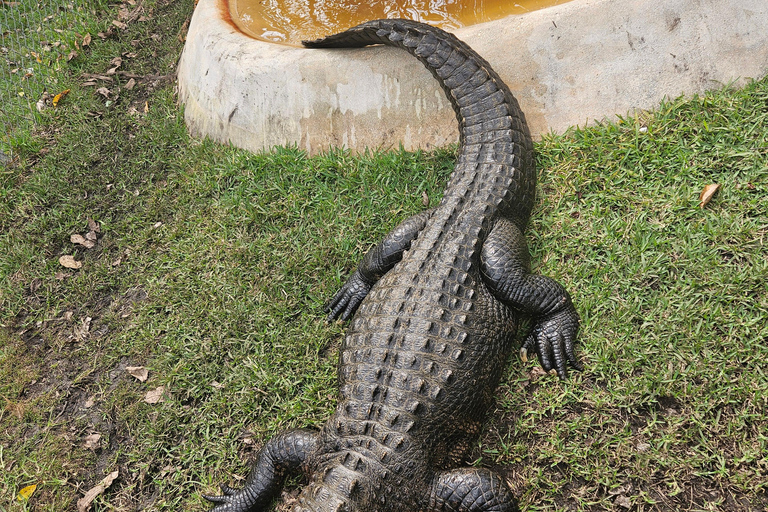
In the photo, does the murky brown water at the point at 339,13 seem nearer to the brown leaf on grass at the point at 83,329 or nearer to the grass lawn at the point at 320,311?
the grass lawn at the point at 320,311

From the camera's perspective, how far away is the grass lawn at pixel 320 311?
2.96 metres

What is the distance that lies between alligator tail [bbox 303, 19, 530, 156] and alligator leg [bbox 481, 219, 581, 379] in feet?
2.35

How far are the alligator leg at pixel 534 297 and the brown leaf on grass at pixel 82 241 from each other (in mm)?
3355

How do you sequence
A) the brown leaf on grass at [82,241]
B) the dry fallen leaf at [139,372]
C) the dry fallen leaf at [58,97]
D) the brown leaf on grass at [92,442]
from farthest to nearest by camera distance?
the dry fallen leaf at [58,97] → the brown leaf on grass at [82,241] → the dry fallen leaf at [139,372] → the brown leaf on grass at [92,442]

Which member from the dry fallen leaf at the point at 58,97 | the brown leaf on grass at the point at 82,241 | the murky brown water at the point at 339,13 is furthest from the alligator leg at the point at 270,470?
the dry fallen leaf at the point at 58,97

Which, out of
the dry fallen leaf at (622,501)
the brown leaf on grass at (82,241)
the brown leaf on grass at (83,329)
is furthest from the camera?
the brown leaf on grass at (82,241)

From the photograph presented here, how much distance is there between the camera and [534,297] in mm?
3289

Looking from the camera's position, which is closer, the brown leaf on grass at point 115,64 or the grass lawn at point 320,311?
the grass lawn at point 320,311

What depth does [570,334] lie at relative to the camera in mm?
3283

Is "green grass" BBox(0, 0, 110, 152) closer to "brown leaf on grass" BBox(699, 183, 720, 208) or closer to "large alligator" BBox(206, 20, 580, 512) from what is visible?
"large alligator" BBox(206, 20, 580, 512)

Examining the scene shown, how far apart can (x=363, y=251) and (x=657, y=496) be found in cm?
237

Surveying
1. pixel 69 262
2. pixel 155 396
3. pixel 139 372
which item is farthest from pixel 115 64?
pixel 155 396

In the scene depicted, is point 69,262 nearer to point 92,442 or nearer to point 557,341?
point 92,442

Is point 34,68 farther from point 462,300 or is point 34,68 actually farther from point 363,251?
point 462,300
